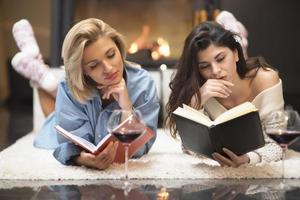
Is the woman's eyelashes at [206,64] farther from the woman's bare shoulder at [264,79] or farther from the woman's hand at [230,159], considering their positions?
the woman's hand at [230,159]

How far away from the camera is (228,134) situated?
1536 mm

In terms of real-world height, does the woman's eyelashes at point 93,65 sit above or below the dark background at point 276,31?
above

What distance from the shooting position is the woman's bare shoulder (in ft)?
6.12

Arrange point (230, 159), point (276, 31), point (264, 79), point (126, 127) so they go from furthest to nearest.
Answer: point (276, 31) → point (264, 79) → point (230, 159) → point (126, 127)

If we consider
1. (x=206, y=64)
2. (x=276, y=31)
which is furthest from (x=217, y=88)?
(x=276, y=31)

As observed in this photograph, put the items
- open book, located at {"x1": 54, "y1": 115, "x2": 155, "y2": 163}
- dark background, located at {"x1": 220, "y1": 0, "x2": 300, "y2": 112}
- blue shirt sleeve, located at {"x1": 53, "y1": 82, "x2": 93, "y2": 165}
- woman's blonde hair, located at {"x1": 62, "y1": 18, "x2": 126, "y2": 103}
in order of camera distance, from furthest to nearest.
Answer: dark background, located at {"x1": 220, "y1": 0, "x2": 300, "y2": 112}, blue shirt sleeve, located at {"x1": 53, "y1": 82, "x2": 93, "y2": 165}, woman's blonde hair, located at {"x1": 62, "y1": 18, "x2": 126, "y2": 103}, open book, located at {"x1": 54, "y1": 115, "x2": 155, "y2": 163}

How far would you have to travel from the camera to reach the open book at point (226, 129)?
1516 millimetres

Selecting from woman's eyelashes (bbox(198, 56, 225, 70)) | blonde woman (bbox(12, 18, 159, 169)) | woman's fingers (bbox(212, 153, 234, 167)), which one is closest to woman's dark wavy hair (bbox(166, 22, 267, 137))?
woman's eyelashes (bbox(198, 56, 225, 70))

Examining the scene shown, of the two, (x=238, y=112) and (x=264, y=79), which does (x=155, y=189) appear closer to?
(x=238, y=112)

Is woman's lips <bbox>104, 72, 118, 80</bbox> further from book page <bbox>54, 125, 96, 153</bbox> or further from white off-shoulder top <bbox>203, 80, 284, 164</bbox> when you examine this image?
white off-shoulder top <bbox>203, 80, 284, 164</bbox>

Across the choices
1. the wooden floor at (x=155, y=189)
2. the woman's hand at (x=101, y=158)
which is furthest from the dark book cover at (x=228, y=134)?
the woman's hand at (x=101, y=158)

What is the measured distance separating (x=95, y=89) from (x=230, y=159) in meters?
0.54

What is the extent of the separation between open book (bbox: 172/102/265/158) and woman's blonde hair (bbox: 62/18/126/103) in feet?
1.16

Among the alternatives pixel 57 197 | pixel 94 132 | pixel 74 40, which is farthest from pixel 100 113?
pixel 57 197
